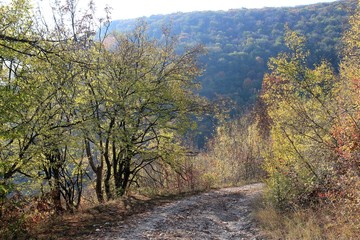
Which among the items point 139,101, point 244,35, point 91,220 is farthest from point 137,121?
point 244,35

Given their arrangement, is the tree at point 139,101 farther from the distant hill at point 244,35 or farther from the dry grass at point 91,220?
the distant hill at point 244,35

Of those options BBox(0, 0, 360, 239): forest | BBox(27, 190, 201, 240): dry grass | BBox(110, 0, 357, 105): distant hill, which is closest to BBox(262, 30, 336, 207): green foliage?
BBox(0, 0, 360, 239): forest

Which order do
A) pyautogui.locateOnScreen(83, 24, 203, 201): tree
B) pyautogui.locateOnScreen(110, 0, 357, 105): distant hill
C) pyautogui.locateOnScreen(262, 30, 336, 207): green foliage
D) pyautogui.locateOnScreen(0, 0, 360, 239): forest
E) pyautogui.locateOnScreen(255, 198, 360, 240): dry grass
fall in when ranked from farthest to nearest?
1. pyautogui.locateOnScreen(110, 0, 357, 105): distant hill
2. pyautogui.locateOnScreen(83, 24, 203, 201): tree
3. pyautogui.locateOnScreen(262, 30, 336, 207): green foliage
4. pyautogui.locateOnScreen(0, 0, 360, 239): forest
5. pyautogui.locateOnScreen(255, 198, 360, 240): dry grass

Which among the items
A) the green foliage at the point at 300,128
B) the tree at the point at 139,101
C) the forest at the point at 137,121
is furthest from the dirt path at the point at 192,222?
the tree at the point at 139,101

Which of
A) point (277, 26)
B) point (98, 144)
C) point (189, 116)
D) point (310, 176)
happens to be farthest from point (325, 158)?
point (277, 26)

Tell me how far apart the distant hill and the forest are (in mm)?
28407

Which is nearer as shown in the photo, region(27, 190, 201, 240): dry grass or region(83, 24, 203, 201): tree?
region(27, 190, 201, 240): dry grass

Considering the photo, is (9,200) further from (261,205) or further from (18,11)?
(261,205)

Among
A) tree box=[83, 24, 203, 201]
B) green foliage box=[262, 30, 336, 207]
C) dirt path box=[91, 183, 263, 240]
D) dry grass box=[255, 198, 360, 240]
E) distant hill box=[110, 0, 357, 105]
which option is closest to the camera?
dry grass box=[255, 198, 360, 240]

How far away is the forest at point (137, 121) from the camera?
25.8 ft

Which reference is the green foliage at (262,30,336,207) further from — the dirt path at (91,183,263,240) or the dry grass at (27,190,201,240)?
the dry grass at (27,190,201,240)

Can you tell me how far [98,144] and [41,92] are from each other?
395cm

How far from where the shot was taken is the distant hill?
2128 inches

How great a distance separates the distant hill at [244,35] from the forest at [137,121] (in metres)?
28.4
